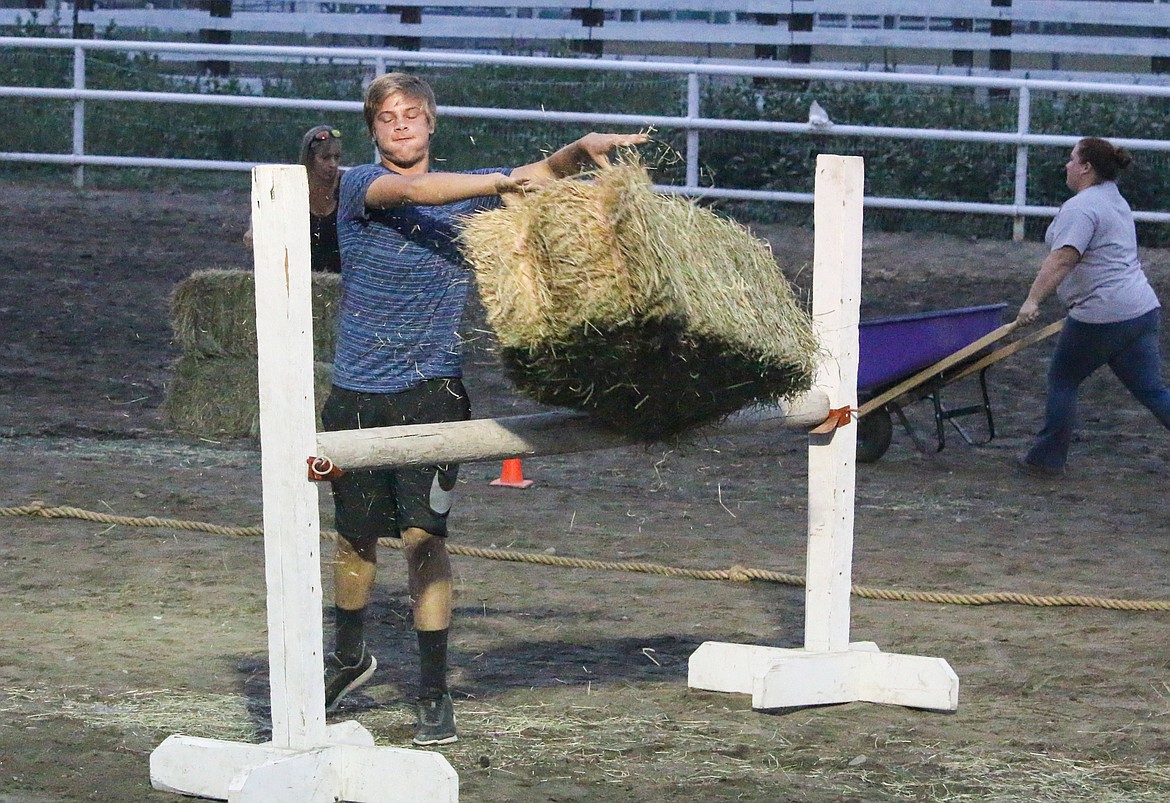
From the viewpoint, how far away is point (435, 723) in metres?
4.23

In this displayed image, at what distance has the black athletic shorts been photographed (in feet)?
13.8

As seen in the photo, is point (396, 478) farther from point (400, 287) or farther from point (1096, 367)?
point (1096, 367)

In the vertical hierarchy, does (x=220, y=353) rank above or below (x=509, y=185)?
below

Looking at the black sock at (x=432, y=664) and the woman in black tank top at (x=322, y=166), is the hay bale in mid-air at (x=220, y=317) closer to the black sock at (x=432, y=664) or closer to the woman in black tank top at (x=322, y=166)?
the woman in black tank top at (x=322, y=166)

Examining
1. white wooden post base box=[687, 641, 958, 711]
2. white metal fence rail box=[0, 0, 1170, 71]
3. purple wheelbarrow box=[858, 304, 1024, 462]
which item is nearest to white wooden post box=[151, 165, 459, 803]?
white wooden post base box=[687, 641, 958, 711]

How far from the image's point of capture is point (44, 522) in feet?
21.8

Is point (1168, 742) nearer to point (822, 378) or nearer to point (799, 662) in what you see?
point (799, 662)

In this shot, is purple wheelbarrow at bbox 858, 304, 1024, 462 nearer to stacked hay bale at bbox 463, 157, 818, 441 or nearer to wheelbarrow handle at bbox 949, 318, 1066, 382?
wheelbarrow handle at bbox 949, 318, 1066, 382

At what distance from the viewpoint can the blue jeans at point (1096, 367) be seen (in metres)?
7.71

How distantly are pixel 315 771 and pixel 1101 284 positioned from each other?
508 cm

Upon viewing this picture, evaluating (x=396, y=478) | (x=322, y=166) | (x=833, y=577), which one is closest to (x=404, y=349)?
(x=396, y=478)

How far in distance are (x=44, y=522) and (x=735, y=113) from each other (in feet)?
33.7

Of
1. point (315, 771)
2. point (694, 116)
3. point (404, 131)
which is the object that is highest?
point (694, 116)

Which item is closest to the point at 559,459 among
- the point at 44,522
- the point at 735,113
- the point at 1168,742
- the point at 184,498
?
the point at 184,498
